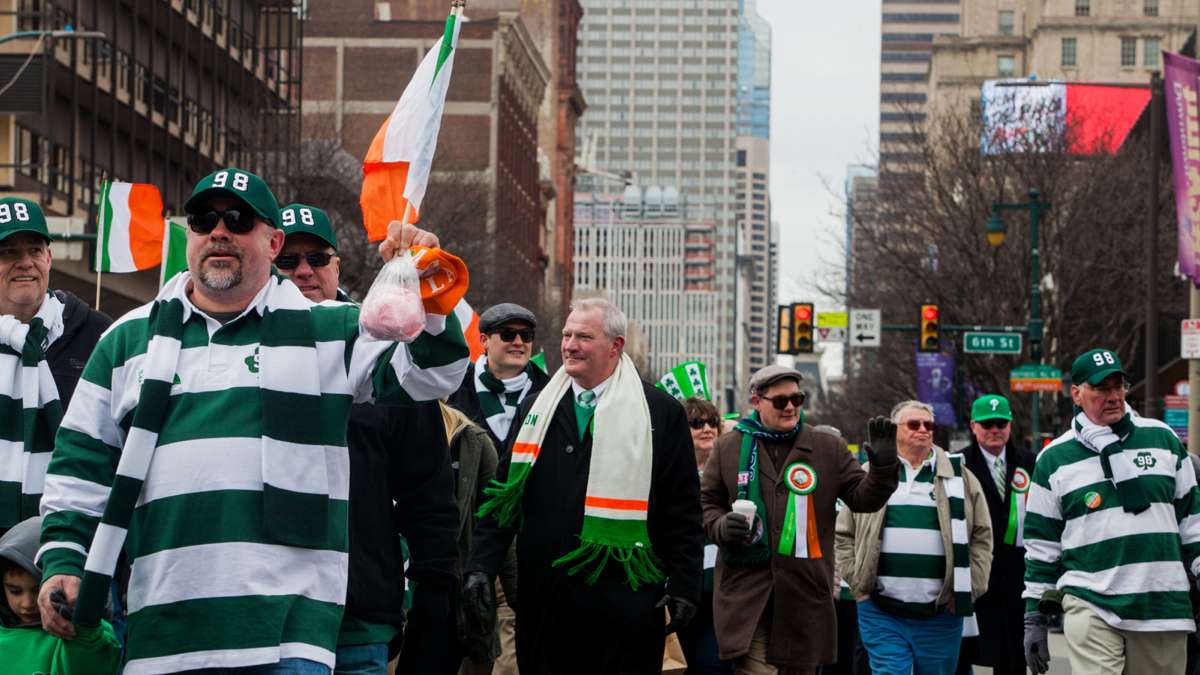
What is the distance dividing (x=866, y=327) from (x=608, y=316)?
34770 mm

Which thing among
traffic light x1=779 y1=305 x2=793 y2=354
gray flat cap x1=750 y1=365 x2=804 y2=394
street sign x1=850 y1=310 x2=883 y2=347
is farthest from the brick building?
gray flat cap x1=750 y1=365 x2=804 y2=394

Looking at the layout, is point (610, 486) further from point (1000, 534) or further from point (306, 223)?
point (1000, 534)

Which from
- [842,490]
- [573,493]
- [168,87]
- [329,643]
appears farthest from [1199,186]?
[168,87]

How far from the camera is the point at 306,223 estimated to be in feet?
24.6

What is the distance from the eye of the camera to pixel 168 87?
50156 mm

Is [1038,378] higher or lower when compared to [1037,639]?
higher

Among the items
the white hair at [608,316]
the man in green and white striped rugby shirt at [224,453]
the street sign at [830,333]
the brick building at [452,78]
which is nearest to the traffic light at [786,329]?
the street sign at [830,333]

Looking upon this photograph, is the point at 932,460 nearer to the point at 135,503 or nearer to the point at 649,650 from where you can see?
the point at 649,650

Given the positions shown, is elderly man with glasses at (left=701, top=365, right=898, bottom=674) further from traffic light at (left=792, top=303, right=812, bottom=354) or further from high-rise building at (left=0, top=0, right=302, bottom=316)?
traffic light at (left=792, top=303, right=812, bottom=354)

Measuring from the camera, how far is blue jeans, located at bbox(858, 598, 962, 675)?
38.0 feet

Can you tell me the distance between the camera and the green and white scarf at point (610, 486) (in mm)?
8125

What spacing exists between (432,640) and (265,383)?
2548 millimetres

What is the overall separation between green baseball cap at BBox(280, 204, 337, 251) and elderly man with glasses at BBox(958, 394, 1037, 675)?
263 inches

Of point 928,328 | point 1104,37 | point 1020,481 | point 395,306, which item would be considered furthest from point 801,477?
point 1104,37
